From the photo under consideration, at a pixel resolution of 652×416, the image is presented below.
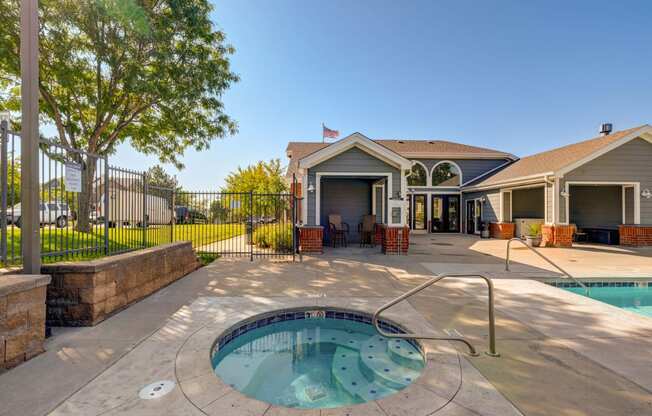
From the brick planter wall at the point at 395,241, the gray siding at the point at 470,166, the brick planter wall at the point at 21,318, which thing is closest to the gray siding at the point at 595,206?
the gray siding at the point at 470,166

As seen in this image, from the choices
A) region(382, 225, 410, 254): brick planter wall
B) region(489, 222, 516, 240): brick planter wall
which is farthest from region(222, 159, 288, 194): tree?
region(489, 222, 516, 240): brick planter wall

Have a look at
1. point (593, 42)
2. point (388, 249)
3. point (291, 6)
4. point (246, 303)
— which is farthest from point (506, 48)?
point (246, 303)

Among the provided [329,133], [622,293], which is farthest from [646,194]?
[329,133]

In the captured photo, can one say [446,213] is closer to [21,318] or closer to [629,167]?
[629,167]

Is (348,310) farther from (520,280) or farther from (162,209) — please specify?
(162,209)

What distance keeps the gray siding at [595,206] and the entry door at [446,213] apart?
5.83m

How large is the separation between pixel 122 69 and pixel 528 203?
66.2 ft

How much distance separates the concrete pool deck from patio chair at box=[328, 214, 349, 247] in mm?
4045

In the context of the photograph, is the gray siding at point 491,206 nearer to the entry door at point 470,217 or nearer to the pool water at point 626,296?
the entry door at point 470,217

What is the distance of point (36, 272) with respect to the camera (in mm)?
3334

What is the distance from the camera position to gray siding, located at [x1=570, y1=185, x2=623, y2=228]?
14.1 meters

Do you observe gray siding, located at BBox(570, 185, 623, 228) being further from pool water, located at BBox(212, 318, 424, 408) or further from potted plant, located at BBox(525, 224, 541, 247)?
pool water, located at BBox(212, 318, 424, 408)

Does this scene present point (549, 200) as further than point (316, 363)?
Yes

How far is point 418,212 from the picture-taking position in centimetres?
1855
